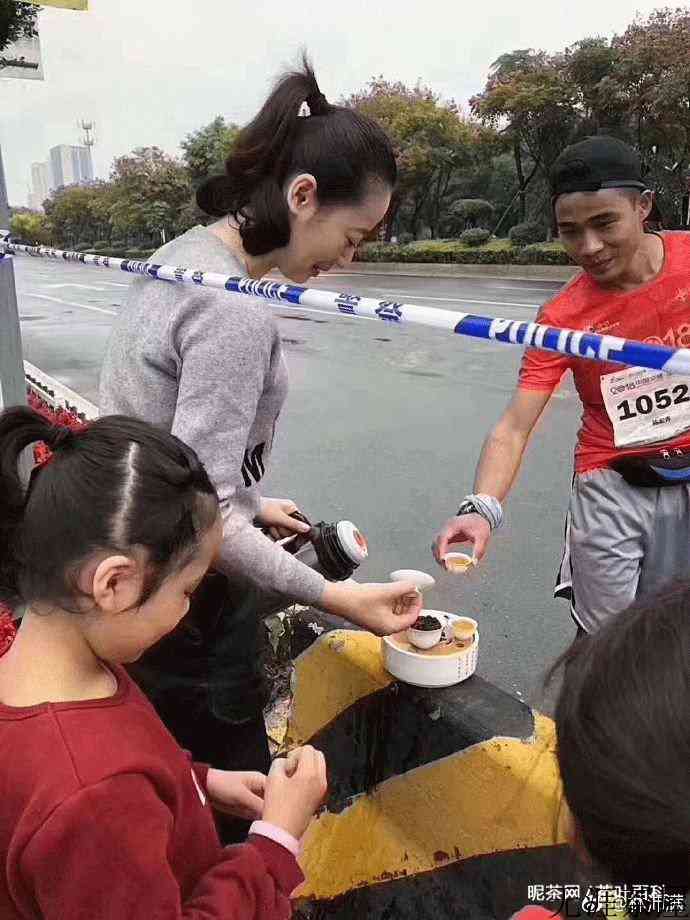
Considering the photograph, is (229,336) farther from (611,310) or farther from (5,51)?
(5,51)

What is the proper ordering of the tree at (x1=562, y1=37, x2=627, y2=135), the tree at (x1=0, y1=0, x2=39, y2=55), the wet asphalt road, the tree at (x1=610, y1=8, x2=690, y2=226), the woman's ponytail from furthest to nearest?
the tree at (x1=562, y1=37, x2=627, y2=135) → the tree at (x1=610, y1=8, x2=690, y2=226) → the wet asphalt road → the tree at (x1=0, y1=0, x2=39, y2=55) → the woman's ponytail

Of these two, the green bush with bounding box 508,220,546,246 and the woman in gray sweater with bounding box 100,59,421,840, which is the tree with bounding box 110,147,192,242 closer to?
the green bush with bounding box 508,220,546,246

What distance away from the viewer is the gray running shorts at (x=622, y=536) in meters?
1.95

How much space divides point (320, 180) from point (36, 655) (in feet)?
3.12

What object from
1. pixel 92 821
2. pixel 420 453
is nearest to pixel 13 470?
pixel 92 821

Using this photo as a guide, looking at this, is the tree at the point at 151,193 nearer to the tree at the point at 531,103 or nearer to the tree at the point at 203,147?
the tree at the point at 203,147

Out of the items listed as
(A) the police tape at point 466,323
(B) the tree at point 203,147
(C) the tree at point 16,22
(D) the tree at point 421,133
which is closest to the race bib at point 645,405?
(A) the police tape at point 466,323

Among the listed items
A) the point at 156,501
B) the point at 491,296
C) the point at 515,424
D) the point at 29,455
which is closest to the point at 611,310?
the point at 515,424

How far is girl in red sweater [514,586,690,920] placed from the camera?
756mm

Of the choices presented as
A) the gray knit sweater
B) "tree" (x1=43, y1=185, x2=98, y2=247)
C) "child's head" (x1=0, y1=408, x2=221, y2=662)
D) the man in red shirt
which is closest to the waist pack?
the man in red shirt

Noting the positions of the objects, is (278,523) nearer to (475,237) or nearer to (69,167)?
(475,237)

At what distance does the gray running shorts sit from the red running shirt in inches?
2.9

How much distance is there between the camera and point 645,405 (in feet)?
6.22

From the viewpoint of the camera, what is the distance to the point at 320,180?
1463 mm
